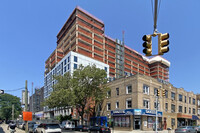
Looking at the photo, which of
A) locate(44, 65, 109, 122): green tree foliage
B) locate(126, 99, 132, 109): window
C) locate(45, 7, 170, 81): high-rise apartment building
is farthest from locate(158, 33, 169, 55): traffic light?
locate(45, 7, 170, 81): high-rise apartment building

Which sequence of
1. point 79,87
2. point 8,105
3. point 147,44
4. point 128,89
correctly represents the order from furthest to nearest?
point 8,105 → point 128,89 → point 79,87 → point 147,44

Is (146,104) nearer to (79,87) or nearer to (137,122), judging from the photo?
(137,122)

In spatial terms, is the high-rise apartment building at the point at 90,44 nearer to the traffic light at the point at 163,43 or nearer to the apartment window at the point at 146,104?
the apartment window at the point at 146,104

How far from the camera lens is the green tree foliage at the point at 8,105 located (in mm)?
92469

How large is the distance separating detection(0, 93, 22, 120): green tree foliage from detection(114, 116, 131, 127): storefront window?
234 ft

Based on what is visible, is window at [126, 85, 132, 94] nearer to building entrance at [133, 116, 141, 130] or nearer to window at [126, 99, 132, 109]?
window at [126, 99, 132, 109]

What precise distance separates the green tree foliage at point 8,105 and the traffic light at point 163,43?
98257mm

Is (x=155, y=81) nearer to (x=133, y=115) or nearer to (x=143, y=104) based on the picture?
(x=143, y=104)

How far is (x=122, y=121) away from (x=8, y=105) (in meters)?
77.7

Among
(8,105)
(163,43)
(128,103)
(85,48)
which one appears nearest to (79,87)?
(128,103)

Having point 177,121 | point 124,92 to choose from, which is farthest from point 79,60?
point 177,121

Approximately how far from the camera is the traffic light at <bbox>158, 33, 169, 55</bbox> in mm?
8133

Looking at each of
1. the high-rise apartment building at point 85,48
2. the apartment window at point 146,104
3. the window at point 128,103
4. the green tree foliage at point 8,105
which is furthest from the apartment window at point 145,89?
the green tree foliage at point 8,105

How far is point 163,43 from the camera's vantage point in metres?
8.22
